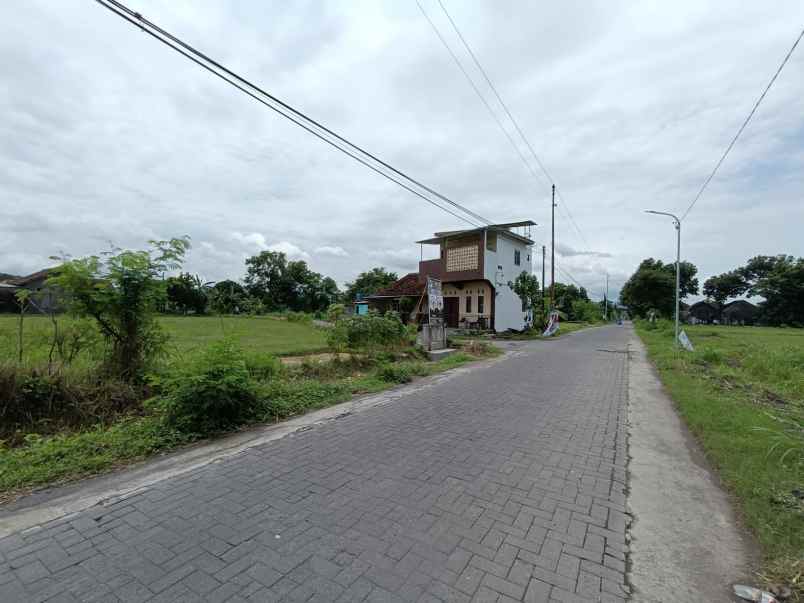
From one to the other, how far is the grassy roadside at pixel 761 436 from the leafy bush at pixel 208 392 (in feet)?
18.2

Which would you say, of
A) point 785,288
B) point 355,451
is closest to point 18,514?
point 355,451

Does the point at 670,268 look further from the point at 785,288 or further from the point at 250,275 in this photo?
the point at 250,275

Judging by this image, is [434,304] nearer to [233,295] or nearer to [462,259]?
[462,259]

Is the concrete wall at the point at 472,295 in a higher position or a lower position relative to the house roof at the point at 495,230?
lower

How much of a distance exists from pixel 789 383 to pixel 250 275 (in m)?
58.1

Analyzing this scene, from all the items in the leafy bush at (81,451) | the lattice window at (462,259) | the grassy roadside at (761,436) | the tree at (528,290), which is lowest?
the leafy bush at (81,451)

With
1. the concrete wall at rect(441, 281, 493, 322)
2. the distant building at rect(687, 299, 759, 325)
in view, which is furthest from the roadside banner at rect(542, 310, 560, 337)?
the distant building at rect(687, 299, 759, 325)

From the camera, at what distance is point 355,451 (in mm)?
4363

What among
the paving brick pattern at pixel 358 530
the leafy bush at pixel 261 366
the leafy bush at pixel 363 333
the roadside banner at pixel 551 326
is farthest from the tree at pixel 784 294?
the leafy bush at pixel 261 366

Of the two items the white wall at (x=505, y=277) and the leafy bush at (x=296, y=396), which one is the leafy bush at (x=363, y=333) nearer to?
the leafy bush at (x=296, y=396)

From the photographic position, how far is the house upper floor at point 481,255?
83.0 ft

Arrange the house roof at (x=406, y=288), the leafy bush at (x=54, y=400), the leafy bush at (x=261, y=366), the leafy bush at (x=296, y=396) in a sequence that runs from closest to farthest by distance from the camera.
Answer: the leafy bush at (x=54, y=400)
the leafy bush at (x=296, y=396)
the leafy bush at (x=261, y=366)
the house roof at (x=406, y=288)

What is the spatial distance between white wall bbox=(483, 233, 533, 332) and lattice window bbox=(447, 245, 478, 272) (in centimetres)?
86

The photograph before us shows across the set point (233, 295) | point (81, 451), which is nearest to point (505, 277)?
point (81, 451)
